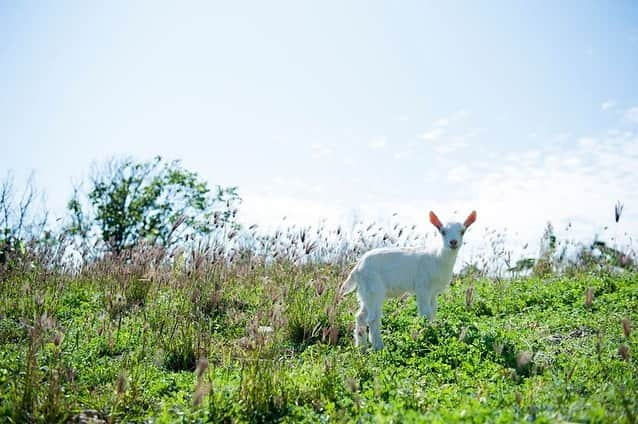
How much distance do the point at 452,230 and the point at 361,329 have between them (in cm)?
185

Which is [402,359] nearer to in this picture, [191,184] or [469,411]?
[469,411]

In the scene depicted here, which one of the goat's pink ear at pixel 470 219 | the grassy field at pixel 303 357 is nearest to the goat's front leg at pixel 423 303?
the grassy field at pixel 303 357

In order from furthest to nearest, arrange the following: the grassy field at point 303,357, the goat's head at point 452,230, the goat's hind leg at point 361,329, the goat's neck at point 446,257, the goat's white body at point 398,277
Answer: the goat's neck at point 446,257, the goat's head at point 452,230, the goat's white body at point 398,277, the goat's hind leg at point 361,329, the grassy field at point 303,357

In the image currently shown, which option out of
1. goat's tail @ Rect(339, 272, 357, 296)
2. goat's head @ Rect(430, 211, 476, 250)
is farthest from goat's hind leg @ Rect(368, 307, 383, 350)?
goat's head @ Rect(430, 211, 476, 250)

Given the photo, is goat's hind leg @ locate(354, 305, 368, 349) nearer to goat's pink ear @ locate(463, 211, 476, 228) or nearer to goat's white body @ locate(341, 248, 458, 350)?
goat's white body @ locate(341, 248, 458, 350)

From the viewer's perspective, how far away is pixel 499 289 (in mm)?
9273

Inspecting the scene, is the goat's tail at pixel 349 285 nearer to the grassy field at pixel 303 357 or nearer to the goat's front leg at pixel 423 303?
the grassy field at pixel 303 357

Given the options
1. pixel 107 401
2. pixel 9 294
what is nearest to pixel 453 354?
pixel 107 401

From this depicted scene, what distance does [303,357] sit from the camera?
584 centimetres

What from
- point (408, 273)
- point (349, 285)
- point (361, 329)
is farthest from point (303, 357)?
point (408, 273)

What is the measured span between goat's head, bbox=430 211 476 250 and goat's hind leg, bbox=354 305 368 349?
1429 millimetres

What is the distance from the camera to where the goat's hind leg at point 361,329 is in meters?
6.31

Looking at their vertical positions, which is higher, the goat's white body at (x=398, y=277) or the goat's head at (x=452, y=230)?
the goat's head at (x=452, y=230)

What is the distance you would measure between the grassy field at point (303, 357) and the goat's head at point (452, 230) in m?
1.04
